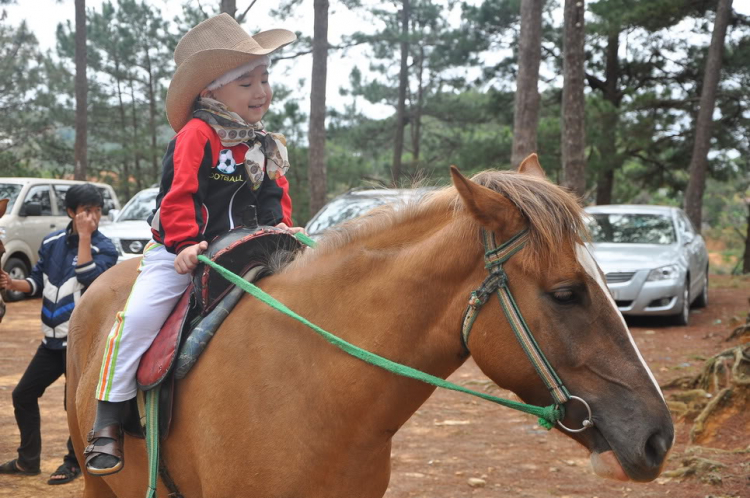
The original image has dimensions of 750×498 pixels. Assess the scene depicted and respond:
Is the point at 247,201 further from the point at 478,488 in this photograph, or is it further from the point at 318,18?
the point at 318,18

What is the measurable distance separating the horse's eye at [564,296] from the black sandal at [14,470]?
459 centimetres

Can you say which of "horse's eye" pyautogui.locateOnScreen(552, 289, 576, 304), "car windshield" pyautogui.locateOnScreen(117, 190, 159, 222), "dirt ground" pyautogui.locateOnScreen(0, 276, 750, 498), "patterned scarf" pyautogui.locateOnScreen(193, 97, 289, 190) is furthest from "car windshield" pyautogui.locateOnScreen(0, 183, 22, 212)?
"horse's eye" pyautogui.locateOnScreen(552, 289, 576, 304)

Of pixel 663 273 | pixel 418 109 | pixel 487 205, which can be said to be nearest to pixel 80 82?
pixel 418 109

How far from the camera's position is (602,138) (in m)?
17.6

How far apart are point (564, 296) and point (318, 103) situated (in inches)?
629

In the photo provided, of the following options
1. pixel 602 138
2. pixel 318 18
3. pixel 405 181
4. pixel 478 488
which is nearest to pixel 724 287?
pixel 602 138

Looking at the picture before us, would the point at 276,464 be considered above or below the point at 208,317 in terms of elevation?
below

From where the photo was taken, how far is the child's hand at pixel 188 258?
2543mm

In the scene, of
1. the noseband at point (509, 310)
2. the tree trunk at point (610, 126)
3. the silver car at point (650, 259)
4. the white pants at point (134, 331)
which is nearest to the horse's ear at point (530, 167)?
the noseband at point (509, 310)

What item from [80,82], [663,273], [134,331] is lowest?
[663,273]

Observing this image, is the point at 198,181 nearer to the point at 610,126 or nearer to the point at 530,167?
the point at 530,167

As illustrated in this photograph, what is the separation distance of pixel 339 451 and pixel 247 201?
1.24 meters

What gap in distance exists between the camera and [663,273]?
10547 millimetres

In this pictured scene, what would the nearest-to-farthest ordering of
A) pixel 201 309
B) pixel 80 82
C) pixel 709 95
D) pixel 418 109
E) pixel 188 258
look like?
pixel 188 258 → pixel 201 309 → pixel 709 95 → pixel 80 82 → pixel 418 109
